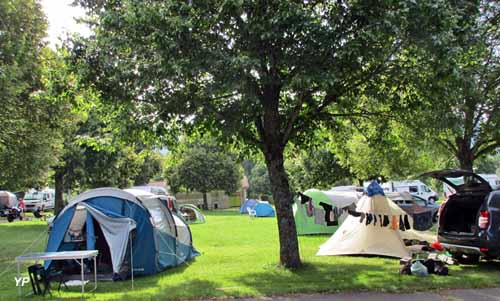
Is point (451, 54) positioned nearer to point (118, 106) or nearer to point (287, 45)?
point (287, 45)

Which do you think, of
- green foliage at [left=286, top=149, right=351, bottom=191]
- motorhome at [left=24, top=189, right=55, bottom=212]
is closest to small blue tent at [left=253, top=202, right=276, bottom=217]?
green foliage at [left=286, top=149, right=351, bottom=191]

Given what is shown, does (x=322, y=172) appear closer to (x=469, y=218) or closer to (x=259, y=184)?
(x=469, y=218)

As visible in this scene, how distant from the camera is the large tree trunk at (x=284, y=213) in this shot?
990 cm

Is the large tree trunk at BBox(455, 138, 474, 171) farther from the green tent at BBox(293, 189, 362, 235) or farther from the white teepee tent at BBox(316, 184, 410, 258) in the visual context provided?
the white teepee tent at BBox(316, 184, 410, 258)

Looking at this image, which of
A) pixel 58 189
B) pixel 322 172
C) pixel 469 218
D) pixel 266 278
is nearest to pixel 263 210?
pixel 322 172

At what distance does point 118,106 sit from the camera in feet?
30.8

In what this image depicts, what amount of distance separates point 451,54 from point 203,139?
20.2ft

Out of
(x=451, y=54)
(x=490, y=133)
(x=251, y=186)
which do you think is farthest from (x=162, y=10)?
(x=251, y=186)

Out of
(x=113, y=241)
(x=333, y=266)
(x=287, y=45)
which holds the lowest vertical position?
(x=333, y=266)

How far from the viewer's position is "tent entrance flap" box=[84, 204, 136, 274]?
9.95m

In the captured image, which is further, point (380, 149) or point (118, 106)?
point (380, 149)

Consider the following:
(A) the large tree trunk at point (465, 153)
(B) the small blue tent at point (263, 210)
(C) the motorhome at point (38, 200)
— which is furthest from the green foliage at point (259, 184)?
(A) the large tree trunk at point (465, 153)

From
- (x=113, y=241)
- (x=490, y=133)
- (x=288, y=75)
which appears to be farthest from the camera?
(x=490, y=133)

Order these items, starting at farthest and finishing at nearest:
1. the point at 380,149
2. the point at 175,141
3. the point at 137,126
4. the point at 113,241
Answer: the point at 380,149
the point at 175,141
the point at 113,241
the point at 137,126
